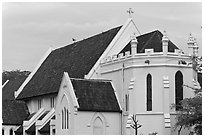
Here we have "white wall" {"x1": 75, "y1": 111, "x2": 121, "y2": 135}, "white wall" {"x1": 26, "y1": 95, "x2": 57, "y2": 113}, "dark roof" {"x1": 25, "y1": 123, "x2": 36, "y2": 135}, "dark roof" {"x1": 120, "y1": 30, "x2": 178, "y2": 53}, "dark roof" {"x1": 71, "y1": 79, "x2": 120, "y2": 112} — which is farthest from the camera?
"white wall" {"x1": 26, "y1": 95, "x2": 57, "y2": 113}

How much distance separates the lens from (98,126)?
38812 millimetres

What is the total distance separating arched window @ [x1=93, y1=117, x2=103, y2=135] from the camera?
38.6m

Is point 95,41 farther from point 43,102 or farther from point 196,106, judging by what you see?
point 196,106

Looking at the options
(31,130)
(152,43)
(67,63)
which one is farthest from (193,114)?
(67,63)

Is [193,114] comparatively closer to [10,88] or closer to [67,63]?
[67,63]

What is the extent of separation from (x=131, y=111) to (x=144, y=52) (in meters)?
4.43

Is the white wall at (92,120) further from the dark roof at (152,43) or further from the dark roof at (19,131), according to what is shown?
the dark roof at (19,131)

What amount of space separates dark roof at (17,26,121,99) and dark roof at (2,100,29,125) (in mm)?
927

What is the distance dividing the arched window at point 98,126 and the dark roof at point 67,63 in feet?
21.0

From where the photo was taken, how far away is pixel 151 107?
3831 centimetres

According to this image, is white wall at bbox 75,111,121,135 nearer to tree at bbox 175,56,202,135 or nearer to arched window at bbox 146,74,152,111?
arched window at bbox 146,74,152,111

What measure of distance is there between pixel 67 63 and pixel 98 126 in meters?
12.2

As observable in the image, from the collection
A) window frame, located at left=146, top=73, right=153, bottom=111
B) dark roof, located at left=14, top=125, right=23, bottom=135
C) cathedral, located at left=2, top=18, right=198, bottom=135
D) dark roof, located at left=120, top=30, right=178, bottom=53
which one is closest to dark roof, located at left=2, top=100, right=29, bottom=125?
dark roof, located at left=14, top=125, right=23, bottom=135

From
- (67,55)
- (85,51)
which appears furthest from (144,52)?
(67,55)
